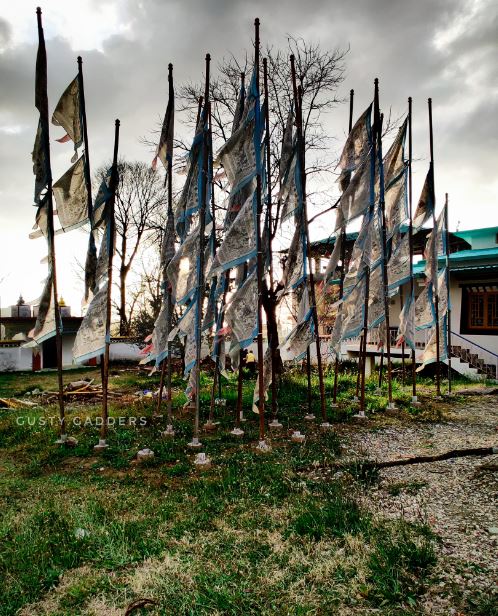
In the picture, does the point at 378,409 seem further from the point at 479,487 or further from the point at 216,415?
the point at 479,487

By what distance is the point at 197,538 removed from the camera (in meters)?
4.42

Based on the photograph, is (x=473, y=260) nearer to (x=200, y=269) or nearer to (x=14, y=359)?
(x=200, y=269)

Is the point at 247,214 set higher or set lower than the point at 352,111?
lower

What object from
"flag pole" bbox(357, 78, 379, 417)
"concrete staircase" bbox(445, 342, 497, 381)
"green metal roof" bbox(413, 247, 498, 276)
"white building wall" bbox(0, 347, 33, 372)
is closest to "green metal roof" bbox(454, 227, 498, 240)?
"green metal roof" bbox(413, 247, 498, 276)

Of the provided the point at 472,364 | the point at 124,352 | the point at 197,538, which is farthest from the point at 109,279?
the point at 124,352

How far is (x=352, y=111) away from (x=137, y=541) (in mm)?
10616

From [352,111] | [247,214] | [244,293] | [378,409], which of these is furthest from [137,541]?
[352,111]

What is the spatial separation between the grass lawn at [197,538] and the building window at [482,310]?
13.6 m

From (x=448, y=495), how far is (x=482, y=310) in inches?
597

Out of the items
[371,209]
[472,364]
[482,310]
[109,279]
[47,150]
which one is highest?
[47,150]

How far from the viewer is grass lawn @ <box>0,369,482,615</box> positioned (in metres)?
3.47

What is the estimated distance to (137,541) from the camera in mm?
4355

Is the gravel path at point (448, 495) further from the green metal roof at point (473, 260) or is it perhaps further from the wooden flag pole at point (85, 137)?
the green metal roof at point (473, 260)

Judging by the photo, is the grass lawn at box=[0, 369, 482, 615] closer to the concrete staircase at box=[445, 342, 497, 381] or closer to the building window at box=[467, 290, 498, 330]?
the concrete staircase at box=[445, 342, 497, 381]
